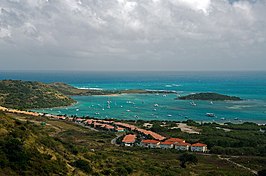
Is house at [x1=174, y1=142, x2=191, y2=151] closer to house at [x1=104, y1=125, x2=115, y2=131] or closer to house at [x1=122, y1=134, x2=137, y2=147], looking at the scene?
house at [x1=122, y1=134, x2=137, y2=147]

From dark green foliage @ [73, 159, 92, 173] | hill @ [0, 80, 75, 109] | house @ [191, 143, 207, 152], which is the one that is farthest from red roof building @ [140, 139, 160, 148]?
hill @ [0, 80, 75, 109]

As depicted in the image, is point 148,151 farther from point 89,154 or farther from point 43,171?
point 43,171

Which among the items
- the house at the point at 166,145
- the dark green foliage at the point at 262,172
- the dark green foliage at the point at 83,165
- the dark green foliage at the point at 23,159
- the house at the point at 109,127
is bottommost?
the house at the point at 109,127

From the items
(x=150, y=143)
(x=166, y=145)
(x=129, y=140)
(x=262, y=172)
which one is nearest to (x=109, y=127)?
(x=129, y=140)

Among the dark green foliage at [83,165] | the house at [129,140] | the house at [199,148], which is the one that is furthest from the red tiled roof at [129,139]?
the dark green foliage at [83,165]

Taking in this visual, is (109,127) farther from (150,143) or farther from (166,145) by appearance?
(166,145)

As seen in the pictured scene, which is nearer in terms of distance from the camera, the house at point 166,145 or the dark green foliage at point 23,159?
the dark green foliage at point 23,159

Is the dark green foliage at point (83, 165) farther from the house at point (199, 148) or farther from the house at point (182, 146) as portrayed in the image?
the house at point (182, 146)

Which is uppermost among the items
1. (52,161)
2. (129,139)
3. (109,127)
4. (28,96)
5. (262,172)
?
(52,161)
